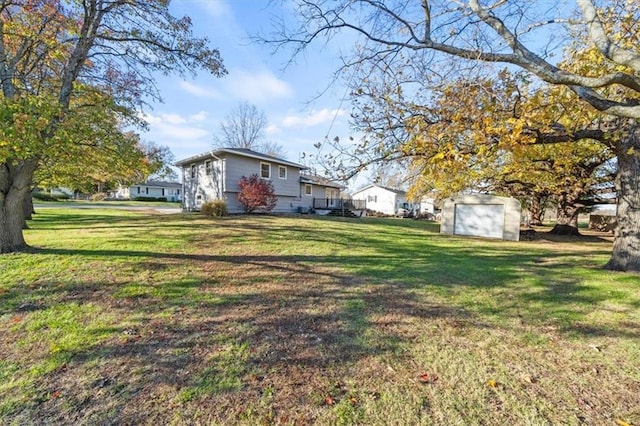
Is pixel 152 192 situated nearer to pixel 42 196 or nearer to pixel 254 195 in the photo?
pixel 42 196

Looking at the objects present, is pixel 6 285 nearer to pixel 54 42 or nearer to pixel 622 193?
pixel 54 42

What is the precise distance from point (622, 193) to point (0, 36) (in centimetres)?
1452

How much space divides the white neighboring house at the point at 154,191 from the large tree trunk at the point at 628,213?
57.8 m

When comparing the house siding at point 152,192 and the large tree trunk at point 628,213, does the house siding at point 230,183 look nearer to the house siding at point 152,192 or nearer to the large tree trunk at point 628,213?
the large tree trunk at point 628,213

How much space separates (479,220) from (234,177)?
1429 centimetres

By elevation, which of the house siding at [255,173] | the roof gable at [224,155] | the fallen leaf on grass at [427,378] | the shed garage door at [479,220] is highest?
the roof gable at [224,155]

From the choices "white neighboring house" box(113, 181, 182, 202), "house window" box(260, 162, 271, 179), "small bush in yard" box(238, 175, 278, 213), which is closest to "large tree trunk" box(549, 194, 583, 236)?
"small bush in yard" box(238, 175, 278, 213)

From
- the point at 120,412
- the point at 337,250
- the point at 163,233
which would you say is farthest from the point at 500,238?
the point at 120,412

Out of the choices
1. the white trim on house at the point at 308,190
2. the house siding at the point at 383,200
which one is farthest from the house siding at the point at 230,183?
the house siding at the point at 383,200

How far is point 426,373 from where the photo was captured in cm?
297

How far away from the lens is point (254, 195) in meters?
18.4

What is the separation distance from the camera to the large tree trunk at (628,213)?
274 inches

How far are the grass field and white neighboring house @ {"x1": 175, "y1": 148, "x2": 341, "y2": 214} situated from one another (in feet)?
41.2

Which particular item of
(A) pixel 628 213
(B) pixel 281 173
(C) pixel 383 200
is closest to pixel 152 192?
(C) pixel 383 200
